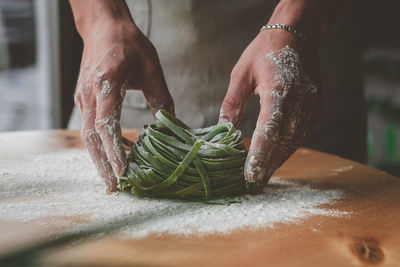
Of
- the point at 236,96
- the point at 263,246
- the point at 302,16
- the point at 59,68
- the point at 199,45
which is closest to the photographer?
the point at 263,246

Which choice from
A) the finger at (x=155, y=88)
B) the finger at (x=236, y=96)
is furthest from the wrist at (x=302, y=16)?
the finger at (x=155, y=88)

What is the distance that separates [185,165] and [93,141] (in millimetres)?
346

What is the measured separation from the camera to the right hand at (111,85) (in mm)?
1474

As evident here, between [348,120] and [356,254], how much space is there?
5.93 ft

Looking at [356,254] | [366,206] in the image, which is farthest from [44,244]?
[366,206]

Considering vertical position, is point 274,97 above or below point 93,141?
above

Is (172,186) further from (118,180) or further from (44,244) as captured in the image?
(44,244)

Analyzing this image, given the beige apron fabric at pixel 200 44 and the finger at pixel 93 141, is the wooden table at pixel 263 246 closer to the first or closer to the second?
the finger at pixel 93 141

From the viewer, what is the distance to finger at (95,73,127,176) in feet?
4.77

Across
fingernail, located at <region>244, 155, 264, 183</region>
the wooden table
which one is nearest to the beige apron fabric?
fingernail, located at <region>244, 155, 264, 183</region>

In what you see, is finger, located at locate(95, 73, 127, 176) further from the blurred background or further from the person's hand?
the blurred background

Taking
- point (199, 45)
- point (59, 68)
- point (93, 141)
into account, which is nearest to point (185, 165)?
point (93, 141)

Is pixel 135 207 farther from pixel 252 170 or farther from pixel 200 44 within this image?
pixel 200 44

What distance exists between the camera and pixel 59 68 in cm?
412
